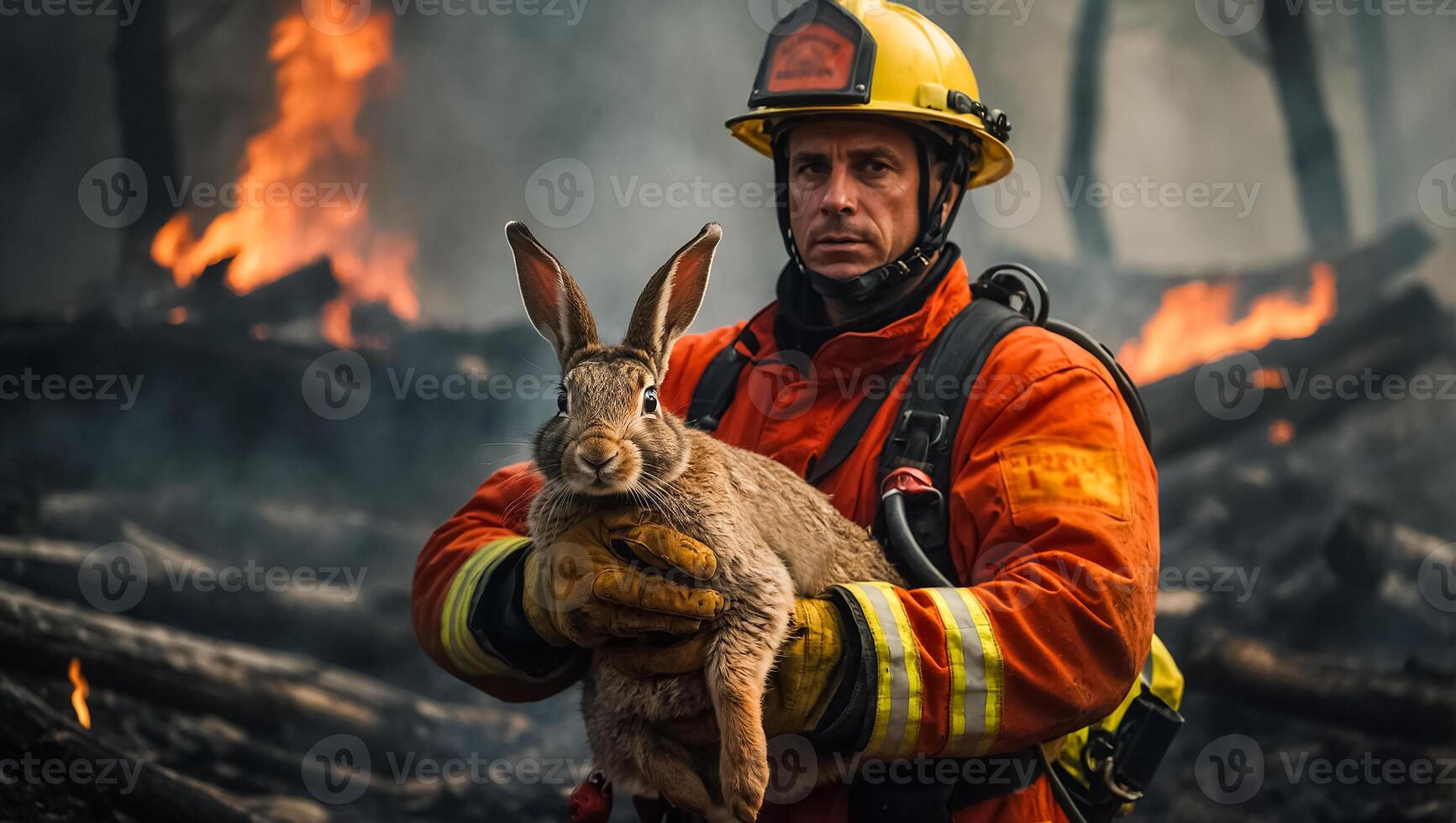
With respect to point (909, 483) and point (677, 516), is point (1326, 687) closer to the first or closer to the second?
point (909, 483)

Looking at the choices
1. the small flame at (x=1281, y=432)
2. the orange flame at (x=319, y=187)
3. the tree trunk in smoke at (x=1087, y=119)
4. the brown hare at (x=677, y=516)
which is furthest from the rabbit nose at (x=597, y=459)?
the small flame at (x=1281, y=432)

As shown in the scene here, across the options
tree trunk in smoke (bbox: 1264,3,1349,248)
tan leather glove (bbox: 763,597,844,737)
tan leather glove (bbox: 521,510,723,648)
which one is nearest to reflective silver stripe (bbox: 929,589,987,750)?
tan leather glove (bbox: 763,597,844,737)

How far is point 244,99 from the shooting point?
5.74m

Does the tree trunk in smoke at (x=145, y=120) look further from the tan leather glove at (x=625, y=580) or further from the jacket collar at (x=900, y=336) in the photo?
the tan leather glove at (x=625, y=580)

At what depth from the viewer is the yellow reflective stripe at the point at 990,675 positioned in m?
2.36

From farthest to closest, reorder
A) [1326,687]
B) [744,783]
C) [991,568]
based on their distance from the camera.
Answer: [1326,687], [991,568], [744,783]

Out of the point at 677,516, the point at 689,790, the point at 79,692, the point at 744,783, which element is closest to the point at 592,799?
the point at 689,790

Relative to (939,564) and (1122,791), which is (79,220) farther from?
(1122,791)

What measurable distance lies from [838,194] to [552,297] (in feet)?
3.12

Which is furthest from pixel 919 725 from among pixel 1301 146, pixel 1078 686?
pixel 1301 146

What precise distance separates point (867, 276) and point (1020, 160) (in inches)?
171

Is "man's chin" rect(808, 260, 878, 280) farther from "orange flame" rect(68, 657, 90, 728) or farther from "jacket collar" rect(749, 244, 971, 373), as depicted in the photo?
"orange flame" rect(68, 657, 90, 728)

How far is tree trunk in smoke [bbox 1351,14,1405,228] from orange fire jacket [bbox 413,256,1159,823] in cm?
526

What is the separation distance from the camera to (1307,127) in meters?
7.04
